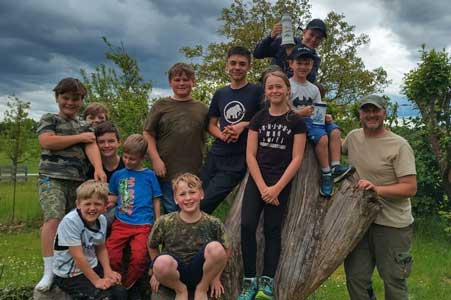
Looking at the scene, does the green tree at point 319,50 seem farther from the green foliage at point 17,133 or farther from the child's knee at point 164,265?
the child's knee at point 164,265

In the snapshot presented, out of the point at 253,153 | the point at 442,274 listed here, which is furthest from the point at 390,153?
the point at 442,274

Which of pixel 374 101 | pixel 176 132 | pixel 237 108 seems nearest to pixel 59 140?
pixel 176 132

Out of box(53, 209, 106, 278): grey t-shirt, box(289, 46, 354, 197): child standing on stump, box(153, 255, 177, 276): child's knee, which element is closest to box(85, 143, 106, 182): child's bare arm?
box(53, 209, 106, 278): grey t-shirt

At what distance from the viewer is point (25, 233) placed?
12891mm

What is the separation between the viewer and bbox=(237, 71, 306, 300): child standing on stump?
384 cm

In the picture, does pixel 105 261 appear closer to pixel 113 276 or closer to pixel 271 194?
pixel 113 276

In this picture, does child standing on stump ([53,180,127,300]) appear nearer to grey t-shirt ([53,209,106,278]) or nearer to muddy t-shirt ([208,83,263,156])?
grey t-shirt ([53,209,106,278])

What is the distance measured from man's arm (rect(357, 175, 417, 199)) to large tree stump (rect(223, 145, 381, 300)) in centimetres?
7

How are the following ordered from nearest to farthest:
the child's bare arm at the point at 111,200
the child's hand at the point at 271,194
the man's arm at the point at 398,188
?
the child's hand at the point at 271,194 → the man's arm at the point at 398,188 → the child's bare arm at the point at 111,200

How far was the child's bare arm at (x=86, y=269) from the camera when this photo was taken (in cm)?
A: 366

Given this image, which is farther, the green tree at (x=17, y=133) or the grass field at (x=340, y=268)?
the green tree at (x=17, y=133)

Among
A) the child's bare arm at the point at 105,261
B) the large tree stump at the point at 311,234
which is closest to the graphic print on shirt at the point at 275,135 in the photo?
the large tree stump at the point at 311,234

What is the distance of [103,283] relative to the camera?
3.72 m

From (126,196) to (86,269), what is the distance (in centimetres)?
72
